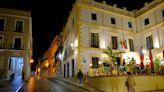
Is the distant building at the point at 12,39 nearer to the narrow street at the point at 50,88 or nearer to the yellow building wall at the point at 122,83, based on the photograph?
the narrow street at the point at 50,88

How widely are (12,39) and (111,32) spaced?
15.7 meters

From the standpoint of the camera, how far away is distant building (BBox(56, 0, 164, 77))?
2375 centimetres

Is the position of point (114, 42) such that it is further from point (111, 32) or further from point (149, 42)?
point (149, 42)

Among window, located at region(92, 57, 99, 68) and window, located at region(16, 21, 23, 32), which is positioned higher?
window, located at region(16, 21, 23, 32)

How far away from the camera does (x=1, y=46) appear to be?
28.2 metres

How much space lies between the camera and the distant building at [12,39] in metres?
27.9

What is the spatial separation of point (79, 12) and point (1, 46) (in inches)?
530

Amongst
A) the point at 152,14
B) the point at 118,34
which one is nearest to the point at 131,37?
the point at 118,34

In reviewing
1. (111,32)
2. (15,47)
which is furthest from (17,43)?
(111,32)

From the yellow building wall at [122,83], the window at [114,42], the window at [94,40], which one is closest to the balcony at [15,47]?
the window at [94,40]

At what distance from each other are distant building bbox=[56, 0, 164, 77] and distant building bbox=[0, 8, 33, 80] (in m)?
8.65

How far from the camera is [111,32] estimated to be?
2644cm

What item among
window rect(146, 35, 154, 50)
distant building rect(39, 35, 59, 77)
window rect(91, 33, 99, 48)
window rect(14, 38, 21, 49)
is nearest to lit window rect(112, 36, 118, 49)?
window rect(91, 33, 99, 48)

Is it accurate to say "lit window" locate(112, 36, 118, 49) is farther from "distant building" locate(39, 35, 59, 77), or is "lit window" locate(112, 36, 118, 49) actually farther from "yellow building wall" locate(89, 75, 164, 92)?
"distant building" locate(39, 35, 59, 77)
